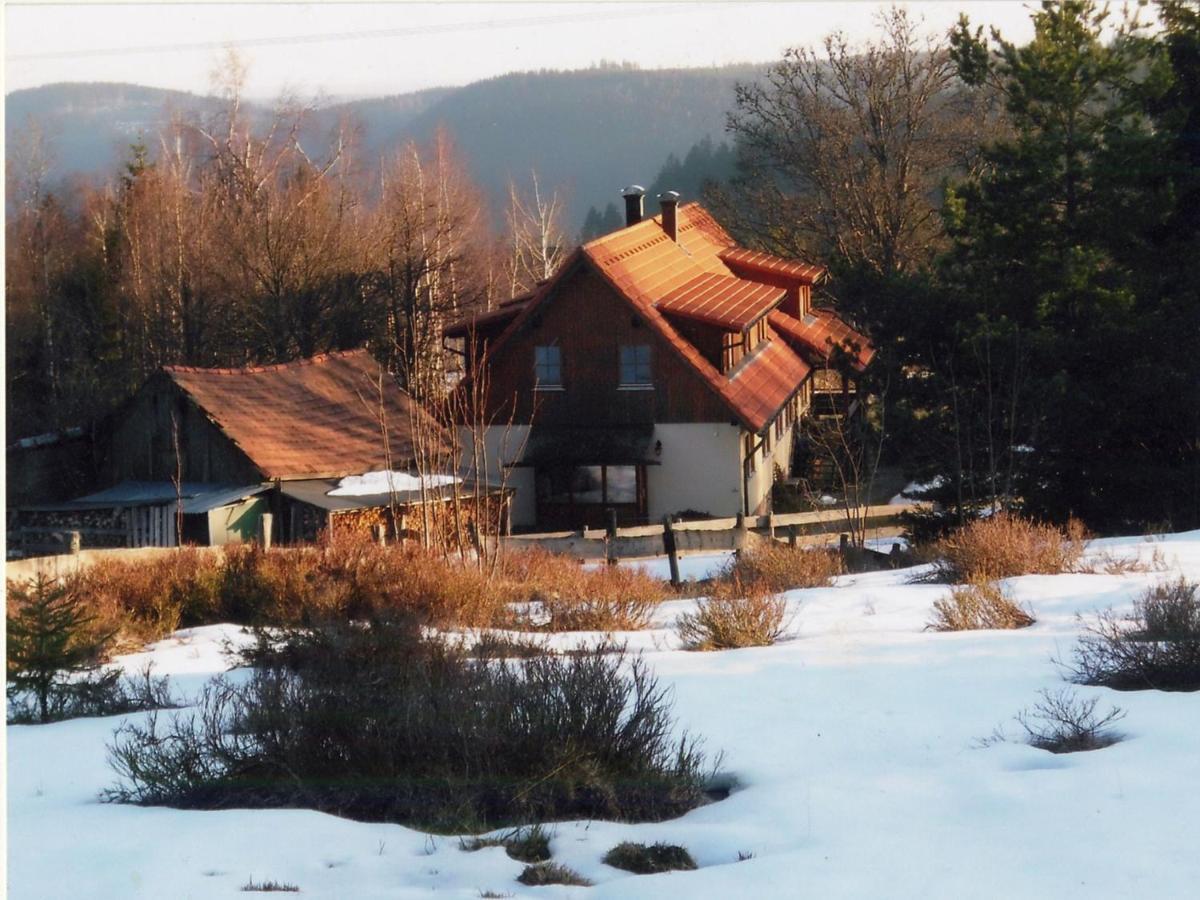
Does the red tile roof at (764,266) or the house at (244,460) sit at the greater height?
the red tile roof at (764,266)

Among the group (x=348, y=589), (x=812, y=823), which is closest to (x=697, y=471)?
(x=348, y=589)

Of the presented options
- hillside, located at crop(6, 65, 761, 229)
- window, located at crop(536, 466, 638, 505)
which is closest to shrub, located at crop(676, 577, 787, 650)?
window, located at crop(536, 466, 638, 505)

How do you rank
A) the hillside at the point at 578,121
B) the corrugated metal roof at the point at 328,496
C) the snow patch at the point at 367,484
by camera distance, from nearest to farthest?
1. the corrugated metal roof at the point at 328,496
2. the snow patch at the point at 367,484
3. the hillside at the point at 578,121

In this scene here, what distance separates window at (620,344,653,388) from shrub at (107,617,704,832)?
24885mm

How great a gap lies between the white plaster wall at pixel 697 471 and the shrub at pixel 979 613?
19.8m

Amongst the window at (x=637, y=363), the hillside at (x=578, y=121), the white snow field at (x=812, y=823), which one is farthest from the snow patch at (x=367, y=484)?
the hillside at (x=578, y=121)

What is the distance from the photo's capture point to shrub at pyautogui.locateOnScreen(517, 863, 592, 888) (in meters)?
5.32

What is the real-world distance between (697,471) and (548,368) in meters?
4.52

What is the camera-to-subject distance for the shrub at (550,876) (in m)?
5.32

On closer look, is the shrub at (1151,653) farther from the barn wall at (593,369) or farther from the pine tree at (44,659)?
the barn wall at (593,369)

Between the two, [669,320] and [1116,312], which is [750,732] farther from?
[669,320]

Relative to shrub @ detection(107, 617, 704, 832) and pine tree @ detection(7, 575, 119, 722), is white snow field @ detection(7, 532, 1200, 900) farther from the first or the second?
pine tree @ detection(7, 575, 119, 722)

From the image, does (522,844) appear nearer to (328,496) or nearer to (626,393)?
(328,496)

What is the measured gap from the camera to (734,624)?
35.4ft
